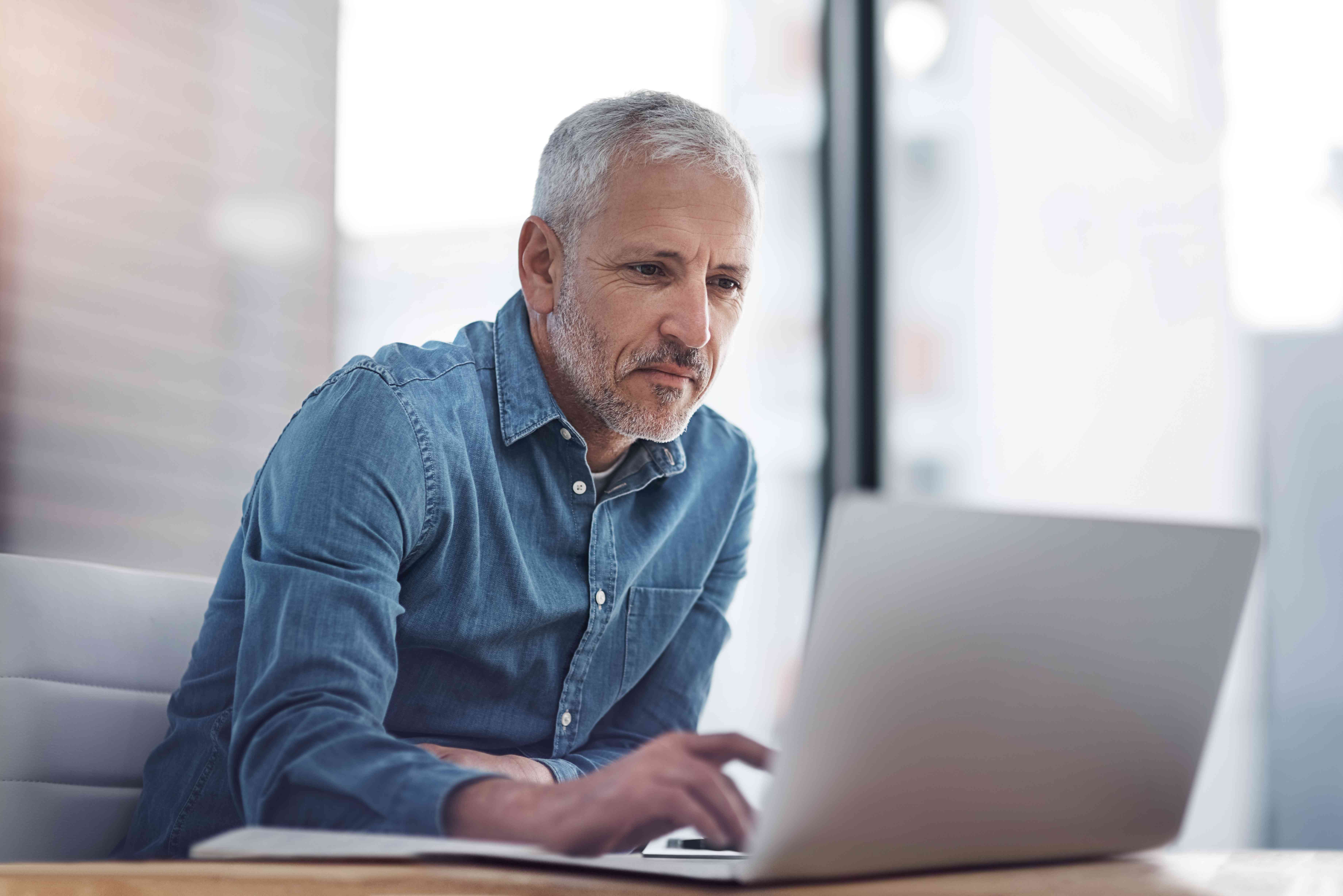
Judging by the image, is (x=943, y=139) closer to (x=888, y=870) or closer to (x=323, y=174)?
(x=323, y=174)

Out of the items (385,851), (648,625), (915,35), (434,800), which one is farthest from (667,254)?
(915,35)

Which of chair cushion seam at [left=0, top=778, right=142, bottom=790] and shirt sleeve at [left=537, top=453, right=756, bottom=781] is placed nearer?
chair cushion seam at [left=0, top=778, right=142, bottom=790]

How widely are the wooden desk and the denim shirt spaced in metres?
0.16

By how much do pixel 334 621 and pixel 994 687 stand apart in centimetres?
50

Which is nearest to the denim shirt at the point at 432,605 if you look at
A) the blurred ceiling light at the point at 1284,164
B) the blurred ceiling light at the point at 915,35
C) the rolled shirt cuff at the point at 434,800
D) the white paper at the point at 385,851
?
the rolled shirt cuff at the point at 434,800

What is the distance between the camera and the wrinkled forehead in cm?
124

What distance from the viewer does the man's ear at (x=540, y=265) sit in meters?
1.33

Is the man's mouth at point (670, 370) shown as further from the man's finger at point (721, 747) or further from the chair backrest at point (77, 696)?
the man's finger at point (721, 747)

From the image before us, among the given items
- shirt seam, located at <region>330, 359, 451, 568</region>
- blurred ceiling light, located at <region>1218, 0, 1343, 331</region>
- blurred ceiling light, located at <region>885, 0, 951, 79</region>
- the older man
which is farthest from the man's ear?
blurred ceiling light, located at <region>885, 0, 951, 79</region>

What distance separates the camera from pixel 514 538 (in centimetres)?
116

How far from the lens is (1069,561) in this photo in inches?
23.5

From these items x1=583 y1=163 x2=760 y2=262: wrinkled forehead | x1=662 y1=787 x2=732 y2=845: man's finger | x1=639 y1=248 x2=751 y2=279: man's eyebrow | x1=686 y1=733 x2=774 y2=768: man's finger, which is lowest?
x1=662 y1=787 x2=732 y2=845: man's finger

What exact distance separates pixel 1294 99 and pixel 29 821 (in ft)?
8.48

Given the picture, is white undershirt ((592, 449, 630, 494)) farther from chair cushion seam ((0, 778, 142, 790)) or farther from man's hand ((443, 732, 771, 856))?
man's hand ((443, 732, 771, 856))
